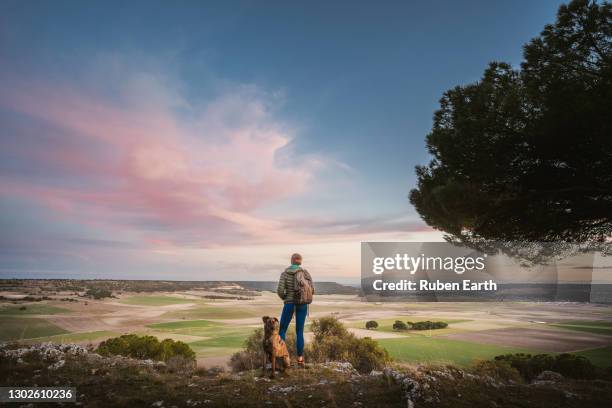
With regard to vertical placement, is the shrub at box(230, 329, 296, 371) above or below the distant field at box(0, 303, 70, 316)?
above

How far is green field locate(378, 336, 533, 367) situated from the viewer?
26.1 m

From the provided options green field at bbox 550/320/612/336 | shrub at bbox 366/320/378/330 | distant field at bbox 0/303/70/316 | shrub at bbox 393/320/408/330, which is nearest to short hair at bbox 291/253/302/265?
shrub at bbox 393/320/408/330

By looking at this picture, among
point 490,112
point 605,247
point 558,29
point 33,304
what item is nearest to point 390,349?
point 605,247

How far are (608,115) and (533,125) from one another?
69.6 inches

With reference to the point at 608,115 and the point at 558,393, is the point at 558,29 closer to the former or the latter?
the point at 608,115

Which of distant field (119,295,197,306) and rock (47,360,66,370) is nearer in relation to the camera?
rock (47,360,66,370)

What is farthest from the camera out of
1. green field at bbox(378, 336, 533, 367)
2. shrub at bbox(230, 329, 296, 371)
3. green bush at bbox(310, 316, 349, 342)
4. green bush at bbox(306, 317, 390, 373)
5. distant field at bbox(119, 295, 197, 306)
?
distant field at bbox(119, 295, 197, 306)

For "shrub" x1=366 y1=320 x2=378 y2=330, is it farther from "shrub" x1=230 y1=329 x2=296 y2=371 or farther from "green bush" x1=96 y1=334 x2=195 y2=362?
"green bush" x1=96 y1=334 x2=195 y2=362

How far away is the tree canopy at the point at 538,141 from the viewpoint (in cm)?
989

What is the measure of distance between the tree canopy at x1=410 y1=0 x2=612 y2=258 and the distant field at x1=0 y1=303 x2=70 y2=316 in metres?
60.3

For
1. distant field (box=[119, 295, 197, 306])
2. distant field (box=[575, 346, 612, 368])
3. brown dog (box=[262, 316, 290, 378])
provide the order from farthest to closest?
distant field (box=[119, 295, 197, 306]) → distant field (box=[575, 346, 612, 368]) → brown dog (box=[262, 316, 290, 378])

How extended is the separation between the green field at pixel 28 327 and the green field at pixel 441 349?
36.1m

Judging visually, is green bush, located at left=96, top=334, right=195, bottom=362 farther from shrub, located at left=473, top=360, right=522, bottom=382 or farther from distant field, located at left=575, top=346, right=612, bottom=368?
distant field, located at left=575, top=346, right=612, bottom=368

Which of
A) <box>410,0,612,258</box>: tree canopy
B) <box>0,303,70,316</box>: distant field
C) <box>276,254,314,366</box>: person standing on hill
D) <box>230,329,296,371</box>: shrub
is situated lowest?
<box>0,303,70,316</box>: distant field
